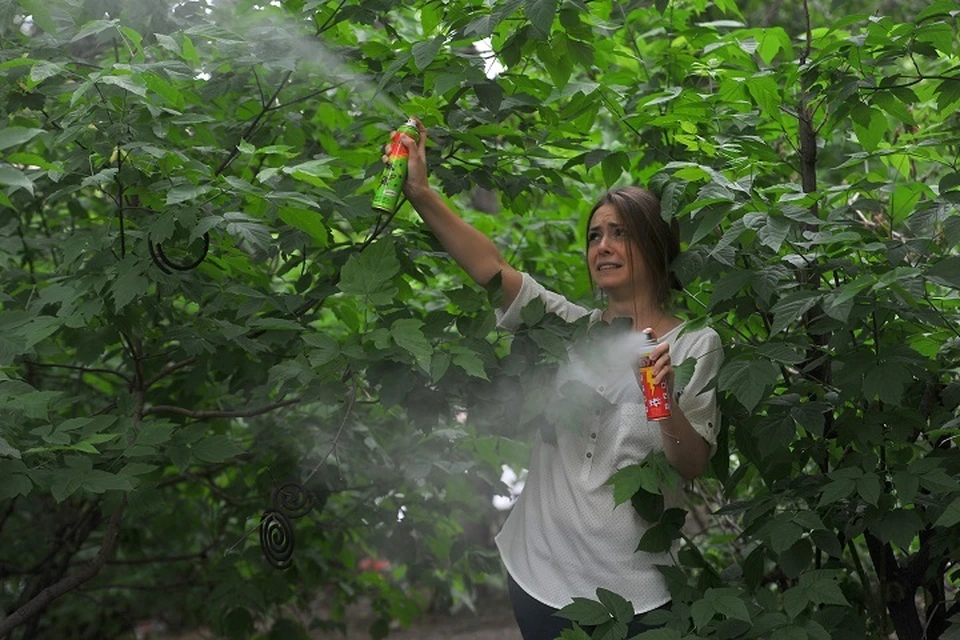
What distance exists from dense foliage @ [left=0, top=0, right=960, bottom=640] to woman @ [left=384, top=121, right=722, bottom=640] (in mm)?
82

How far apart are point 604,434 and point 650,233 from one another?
0.50 m

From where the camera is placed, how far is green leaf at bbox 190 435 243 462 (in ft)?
10.0

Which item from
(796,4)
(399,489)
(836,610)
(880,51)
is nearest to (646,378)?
(836,610)

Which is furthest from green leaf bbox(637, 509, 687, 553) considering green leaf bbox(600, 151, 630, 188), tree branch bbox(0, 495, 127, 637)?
tree branch bbox(0, 495, 127, 637)

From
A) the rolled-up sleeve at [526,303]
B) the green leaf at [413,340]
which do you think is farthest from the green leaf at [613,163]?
the green leaf at [413,340]

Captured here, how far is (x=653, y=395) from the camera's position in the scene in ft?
8.03

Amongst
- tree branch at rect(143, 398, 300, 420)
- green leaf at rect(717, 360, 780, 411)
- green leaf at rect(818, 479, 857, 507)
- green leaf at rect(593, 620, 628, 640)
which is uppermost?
green leaf at rect(717, 360, 780, 411)

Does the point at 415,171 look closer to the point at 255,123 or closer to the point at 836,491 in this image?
the point at 255,123

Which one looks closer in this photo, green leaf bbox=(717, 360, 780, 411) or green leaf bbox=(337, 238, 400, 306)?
green leaf bbox=(717, 360, 780, 411)

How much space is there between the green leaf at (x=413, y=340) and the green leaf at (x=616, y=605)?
0.62m

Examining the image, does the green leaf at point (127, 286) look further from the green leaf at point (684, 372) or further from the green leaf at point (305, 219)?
the green leaf at point (684, 372)

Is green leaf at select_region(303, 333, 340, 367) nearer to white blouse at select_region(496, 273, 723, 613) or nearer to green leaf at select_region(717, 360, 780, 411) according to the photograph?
white blouse at select_region(496, 273, 723, 613)

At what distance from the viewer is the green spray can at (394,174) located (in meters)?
2.72

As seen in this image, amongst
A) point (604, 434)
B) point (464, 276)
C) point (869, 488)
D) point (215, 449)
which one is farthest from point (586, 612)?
point (464, 276)
